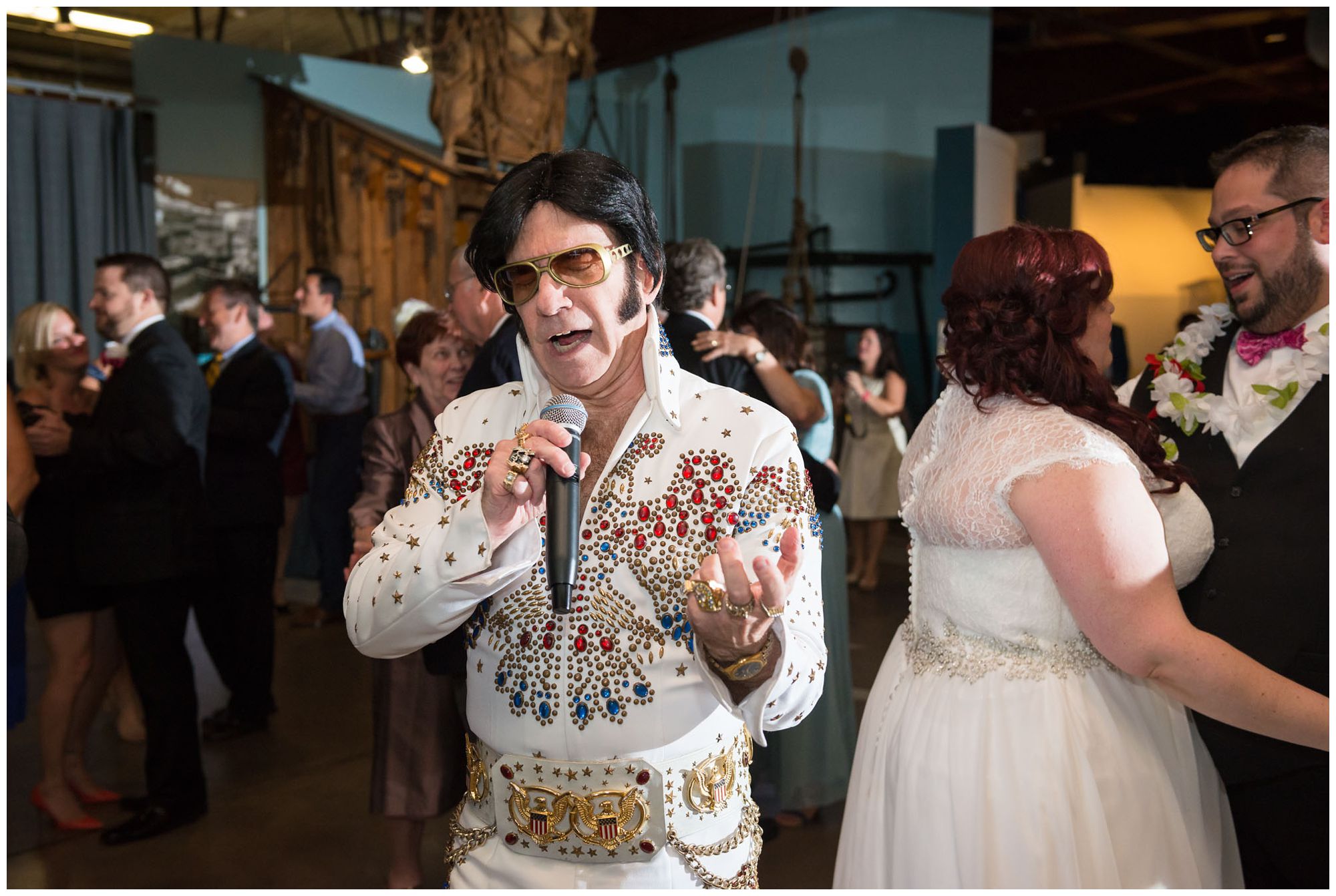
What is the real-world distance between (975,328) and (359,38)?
5.67 meters

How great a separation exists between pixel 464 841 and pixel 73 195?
6.06 m

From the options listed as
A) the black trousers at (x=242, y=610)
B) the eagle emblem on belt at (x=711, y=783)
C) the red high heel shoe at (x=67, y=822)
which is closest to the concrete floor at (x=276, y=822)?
the red high heel shoe at (x=67, y=822)

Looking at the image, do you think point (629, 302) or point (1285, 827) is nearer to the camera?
point (629, 302)

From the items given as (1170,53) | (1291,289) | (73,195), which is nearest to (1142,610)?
(1291,289)

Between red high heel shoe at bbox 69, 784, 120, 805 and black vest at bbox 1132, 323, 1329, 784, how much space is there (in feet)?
10.8

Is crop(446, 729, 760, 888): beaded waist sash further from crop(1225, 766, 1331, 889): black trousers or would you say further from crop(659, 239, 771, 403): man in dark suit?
crop(659, 239, 771, 403): man in dark suit

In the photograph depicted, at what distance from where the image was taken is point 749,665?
1.16 m

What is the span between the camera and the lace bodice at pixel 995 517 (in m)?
1.54

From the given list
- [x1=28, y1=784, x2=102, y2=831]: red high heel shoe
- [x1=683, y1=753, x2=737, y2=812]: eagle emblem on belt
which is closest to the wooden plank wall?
[x1=28, y1=784, x2=102, y2=831]: red high heel shoe

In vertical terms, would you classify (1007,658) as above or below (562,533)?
below

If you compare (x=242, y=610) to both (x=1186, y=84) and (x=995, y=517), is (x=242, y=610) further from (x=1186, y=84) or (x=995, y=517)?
(x=1186, y=84)

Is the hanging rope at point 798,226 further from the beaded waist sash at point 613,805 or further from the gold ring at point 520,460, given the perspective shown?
the gold ring at point 520,460

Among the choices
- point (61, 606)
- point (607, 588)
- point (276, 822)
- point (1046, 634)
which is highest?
point (607, 588)

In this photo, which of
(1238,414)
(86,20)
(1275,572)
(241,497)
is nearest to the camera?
(1275,572)
